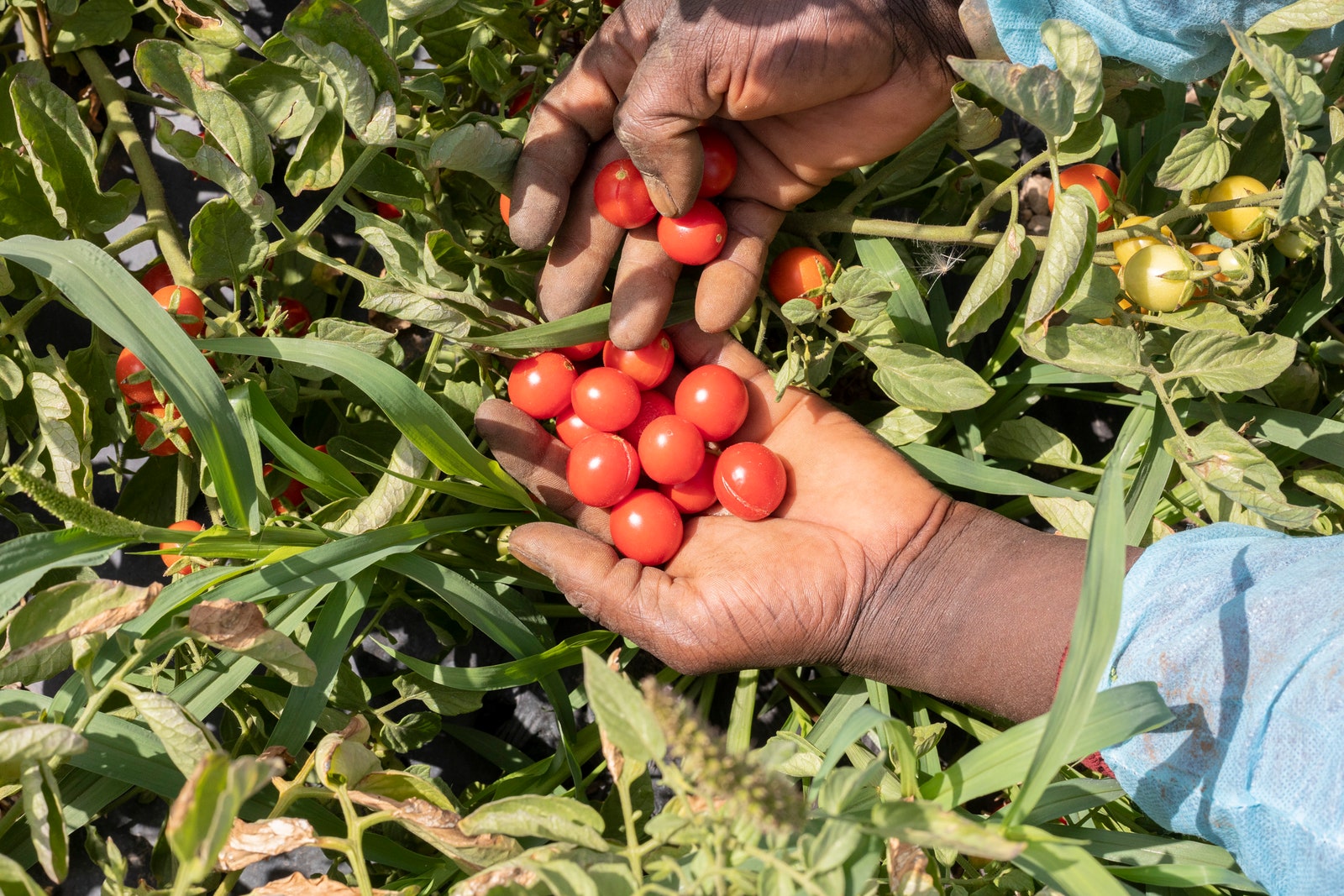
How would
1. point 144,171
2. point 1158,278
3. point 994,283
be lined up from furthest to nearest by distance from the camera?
1. point 144,171
2. point 1158,278
3. point 994,283

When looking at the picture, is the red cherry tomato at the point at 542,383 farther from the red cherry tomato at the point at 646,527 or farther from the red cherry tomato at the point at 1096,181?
the red cherry tomato at the point at 1096,181

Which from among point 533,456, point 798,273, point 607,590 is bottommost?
point 607,590

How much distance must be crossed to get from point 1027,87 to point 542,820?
84cm

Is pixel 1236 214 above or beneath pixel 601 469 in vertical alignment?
above

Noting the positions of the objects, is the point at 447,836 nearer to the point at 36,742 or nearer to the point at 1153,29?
the point at 36,742

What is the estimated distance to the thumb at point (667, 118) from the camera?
1262 millimetres

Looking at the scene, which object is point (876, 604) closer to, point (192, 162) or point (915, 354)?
point (915, 354)

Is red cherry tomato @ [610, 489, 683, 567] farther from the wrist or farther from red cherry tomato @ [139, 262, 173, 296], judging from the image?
red cherry tomato @ [139, 262, 173, 296]

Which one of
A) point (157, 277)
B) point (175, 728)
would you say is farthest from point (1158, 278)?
Result: point (157, 277)

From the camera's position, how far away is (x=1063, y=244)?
103cm

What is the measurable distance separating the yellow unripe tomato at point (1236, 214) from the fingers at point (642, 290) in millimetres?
797

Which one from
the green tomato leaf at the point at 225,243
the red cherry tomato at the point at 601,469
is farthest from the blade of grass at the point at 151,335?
the red cherry tomato at the point at 601,469

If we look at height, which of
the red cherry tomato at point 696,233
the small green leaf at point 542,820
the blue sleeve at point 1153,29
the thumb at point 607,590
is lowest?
the thumb at point 607,590

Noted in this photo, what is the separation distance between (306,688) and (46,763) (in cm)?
38
